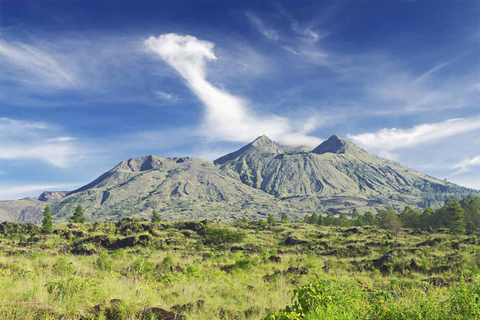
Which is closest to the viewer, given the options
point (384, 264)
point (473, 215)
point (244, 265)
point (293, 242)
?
point (244, 265)

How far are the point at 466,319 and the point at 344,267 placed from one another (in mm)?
21088

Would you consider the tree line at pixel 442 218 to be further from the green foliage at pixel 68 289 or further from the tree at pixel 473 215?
the green foliage at pixel 68 289

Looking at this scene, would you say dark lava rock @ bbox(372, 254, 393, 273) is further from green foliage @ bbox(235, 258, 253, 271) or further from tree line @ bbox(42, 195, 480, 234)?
tree line @ bbox(42, 195, 480, 234)

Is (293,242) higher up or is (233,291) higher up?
(233,291)

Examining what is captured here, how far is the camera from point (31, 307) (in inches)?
217

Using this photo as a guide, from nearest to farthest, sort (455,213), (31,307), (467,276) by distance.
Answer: (31,307) < (467,276) < (455,213)

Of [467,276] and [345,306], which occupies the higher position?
[345,306]

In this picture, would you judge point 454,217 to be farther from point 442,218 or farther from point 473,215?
point 473,215

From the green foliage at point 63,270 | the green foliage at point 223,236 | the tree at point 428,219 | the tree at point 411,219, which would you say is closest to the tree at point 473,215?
the tree at point 428,219

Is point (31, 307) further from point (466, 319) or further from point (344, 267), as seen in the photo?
point (344, 267)

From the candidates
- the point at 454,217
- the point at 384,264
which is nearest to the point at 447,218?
the point at 454,217

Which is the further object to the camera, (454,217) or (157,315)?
(454,217)

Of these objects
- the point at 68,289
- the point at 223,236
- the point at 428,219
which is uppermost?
the point at 68,289

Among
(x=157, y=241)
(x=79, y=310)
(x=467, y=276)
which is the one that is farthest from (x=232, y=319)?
(x=157, y=241)
